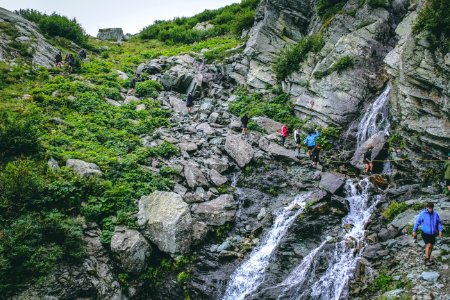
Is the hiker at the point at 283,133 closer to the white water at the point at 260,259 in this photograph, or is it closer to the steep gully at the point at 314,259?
the steep gully at the point at 314,259

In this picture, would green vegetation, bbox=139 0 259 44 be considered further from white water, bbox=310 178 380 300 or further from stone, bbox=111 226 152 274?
stone, bbox=111 226 152 274

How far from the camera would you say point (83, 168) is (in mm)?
16203

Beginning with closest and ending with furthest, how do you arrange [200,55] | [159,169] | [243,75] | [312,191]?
1. [312,191]
2. [159,169]
3. [243,75]
4. [200,55]

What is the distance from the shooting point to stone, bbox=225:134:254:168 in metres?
20.4

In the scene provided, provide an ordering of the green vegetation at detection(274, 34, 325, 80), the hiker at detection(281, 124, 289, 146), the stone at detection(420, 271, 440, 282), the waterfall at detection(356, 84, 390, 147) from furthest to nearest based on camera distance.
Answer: the green vegetation at detection(274, 34, 325, 80) < the hiker at detection(281, 124, 289, 146) < the waterfall at detection(356, 84, 390, 147) < the stone at detection(420, 271, 440, 282)

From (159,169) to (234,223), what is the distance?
567cm

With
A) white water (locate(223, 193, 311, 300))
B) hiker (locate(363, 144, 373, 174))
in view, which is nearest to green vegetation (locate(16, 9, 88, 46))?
white water (locate(223, 193, 311, 300))

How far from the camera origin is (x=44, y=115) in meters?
21.1

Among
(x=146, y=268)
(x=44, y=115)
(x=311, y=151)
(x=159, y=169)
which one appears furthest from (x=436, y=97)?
(x=44, y=115)

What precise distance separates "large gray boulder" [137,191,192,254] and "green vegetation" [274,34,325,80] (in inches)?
682

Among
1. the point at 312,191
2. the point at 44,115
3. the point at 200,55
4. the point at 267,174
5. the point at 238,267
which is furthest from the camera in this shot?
the point at 200,55

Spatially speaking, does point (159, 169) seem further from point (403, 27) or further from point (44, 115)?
point (403, 27)

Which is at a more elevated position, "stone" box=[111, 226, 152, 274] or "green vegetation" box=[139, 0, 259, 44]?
"green vegetation" box=[139, 0, 259, 44]

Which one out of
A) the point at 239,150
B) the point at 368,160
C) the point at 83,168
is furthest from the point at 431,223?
the point at 83,168
